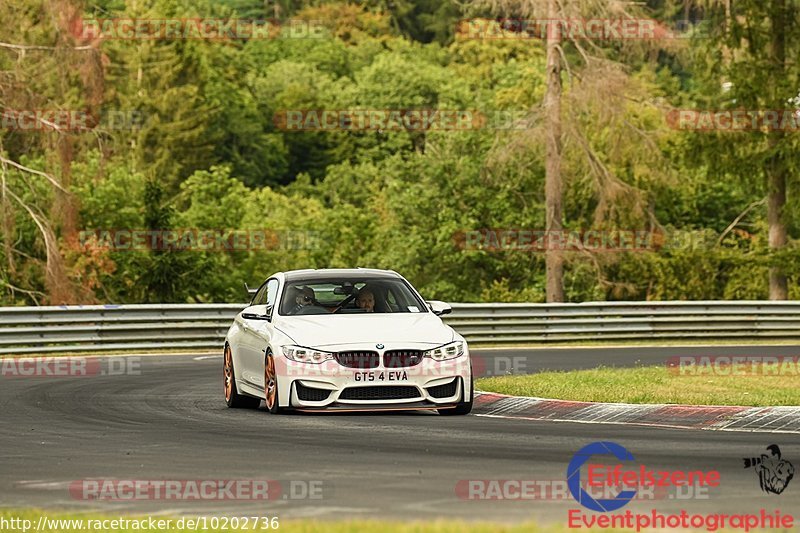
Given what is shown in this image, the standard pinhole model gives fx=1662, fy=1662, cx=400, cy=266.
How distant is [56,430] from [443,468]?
504cm

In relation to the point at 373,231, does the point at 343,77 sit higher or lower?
higher

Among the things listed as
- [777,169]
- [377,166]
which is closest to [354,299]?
[777,169]

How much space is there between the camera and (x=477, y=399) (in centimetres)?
1877

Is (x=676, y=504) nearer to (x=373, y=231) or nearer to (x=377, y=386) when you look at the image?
(x=377, y=386)

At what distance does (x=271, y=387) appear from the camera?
17.0 metres

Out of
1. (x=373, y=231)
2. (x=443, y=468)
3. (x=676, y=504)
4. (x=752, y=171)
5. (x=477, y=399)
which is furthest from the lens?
(x=373, y=231)

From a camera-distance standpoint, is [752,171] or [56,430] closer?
[56,430]

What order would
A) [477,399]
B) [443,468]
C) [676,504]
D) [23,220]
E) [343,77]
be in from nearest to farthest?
[676,504] < [443,468] < [477,399] < [23,220] < [343,77]

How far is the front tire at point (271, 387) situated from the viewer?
1677cm

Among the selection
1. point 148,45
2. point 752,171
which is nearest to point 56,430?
point 752,171

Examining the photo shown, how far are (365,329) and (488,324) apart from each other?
58.7 feet

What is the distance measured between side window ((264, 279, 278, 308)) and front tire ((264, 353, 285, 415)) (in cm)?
104

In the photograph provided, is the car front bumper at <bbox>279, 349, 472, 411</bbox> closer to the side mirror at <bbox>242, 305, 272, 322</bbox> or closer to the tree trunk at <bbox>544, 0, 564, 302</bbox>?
the side mirror at <bbox>242, 305, 272, 322</bbox>

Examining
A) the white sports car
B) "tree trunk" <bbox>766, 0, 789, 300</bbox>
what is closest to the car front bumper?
the white sports car
